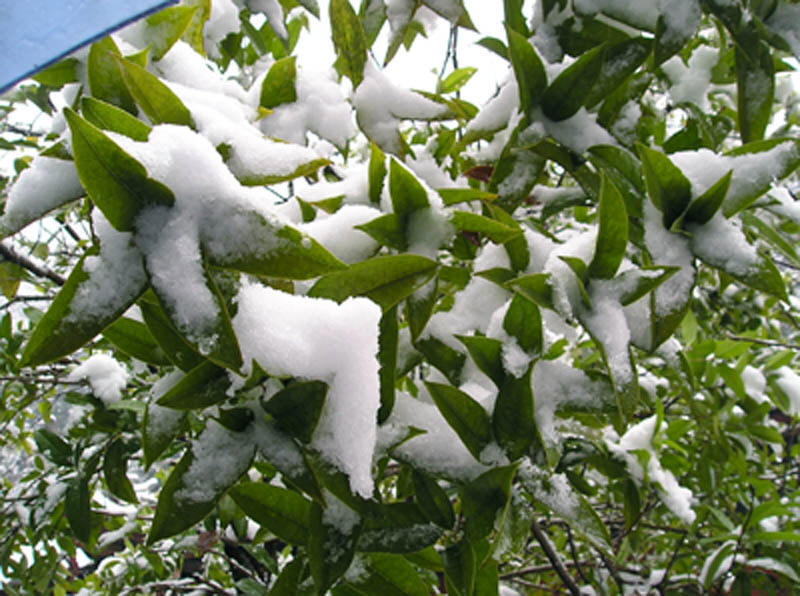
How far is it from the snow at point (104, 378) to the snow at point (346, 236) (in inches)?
30.5

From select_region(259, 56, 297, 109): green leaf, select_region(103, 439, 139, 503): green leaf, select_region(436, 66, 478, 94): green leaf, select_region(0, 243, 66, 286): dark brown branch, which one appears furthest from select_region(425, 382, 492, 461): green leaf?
select_region(0, 243, 66, 286): dark brown branch

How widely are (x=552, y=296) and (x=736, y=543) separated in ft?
3.94

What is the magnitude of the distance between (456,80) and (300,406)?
Answer: 0.86 meters

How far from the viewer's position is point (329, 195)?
59 centimetres

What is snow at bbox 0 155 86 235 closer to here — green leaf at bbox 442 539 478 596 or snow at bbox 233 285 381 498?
snow at bbox 233 285 381 498

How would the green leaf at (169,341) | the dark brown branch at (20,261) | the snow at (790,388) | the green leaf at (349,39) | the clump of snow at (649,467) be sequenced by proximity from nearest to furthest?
the green leaf at (169,341) → the green leaf at (349,39) → the clump of snow at (649,467) → the dark brown branch at (20,261) → the snow at (790,388)

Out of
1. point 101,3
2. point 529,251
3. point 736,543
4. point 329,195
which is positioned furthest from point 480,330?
point 736,543

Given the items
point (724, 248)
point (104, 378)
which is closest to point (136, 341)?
point (724, 248)

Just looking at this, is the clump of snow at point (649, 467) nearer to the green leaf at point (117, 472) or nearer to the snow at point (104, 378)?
the green leaf at point (117, 472)

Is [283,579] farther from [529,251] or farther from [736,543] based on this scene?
[736,543]

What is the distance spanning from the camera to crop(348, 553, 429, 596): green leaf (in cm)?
56

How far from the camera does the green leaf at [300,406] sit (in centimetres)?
39

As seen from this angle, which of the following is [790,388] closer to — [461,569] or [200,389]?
[461,569]

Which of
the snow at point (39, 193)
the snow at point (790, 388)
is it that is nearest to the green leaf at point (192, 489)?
the snow at point (39, 193)
